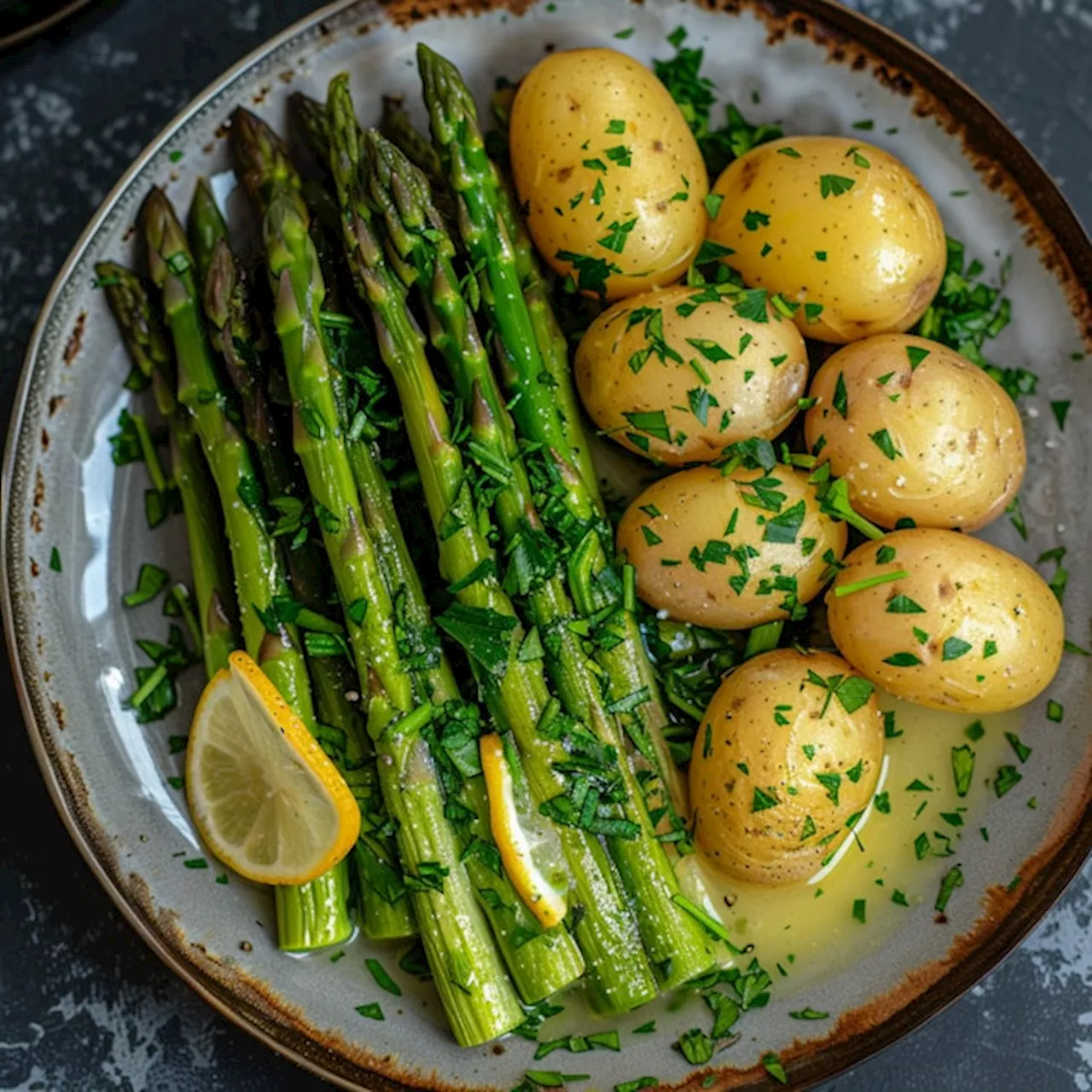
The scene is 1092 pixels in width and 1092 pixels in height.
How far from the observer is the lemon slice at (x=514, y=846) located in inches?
67.3

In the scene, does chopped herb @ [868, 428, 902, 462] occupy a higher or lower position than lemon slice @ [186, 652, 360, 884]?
higher

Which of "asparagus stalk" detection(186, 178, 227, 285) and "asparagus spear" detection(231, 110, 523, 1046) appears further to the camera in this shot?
"asparagus stalk" detection(186, 178, 227, 285)

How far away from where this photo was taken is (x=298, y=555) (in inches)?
71.6

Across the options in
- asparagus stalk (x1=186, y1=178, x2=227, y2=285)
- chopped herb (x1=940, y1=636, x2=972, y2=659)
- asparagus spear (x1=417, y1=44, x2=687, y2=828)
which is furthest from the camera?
asparagus stalk (x1=186, y1=178, x2=227, y2=285)

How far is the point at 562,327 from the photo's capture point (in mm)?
1921

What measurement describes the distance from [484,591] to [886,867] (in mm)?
757

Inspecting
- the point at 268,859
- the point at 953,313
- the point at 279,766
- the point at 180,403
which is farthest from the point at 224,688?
the point at 953,313

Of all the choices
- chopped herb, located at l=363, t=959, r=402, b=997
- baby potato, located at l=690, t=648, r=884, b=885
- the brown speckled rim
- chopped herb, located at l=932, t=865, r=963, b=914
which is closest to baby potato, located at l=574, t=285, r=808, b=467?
baby potato, located at l=690, t=648, r=884, b=885

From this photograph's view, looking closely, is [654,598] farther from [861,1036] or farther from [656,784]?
[861,1036]

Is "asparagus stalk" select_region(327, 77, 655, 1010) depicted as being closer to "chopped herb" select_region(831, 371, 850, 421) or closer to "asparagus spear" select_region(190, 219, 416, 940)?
"asparagus spear" select_region(190, 219, 416, 940)

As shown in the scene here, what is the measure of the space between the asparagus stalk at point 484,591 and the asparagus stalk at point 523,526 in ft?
0.10

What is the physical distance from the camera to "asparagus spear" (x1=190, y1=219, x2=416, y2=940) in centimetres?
179

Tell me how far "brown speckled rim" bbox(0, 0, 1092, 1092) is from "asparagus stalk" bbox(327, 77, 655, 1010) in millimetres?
244

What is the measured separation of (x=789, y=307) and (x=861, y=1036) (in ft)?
3.52
